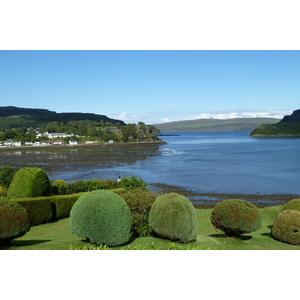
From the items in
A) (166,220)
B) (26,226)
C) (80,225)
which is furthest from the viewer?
(166,220)

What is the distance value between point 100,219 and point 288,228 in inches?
281

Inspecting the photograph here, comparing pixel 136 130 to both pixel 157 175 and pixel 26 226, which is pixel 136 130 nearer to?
pixel 157 175

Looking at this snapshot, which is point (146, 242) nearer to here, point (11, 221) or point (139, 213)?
point (139, 213)

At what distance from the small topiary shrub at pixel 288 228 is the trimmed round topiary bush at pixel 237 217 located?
1.04m

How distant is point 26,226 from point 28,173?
7.71 metres

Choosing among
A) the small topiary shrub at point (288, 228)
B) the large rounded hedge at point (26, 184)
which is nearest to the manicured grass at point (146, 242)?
the small topiary shrub at point (288, 228)

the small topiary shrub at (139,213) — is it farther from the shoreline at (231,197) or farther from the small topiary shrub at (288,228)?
the shoreline at (231,197)

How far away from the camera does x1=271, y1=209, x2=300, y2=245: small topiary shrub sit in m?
12.0

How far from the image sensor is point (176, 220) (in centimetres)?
1076

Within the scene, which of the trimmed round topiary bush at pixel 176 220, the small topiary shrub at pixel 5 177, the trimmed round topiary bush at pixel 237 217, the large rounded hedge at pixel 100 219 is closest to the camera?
the large rounded hedge at pixel 100 219

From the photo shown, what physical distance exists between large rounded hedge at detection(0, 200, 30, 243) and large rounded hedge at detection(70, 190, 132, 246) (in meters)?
1.52

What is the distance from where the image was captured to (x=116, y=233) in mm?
9859

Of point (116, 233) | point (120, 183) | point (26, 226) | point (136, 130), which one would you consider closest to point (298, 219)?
point (116, 233)

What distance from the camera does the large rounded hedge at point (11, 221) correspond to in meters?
8.76
